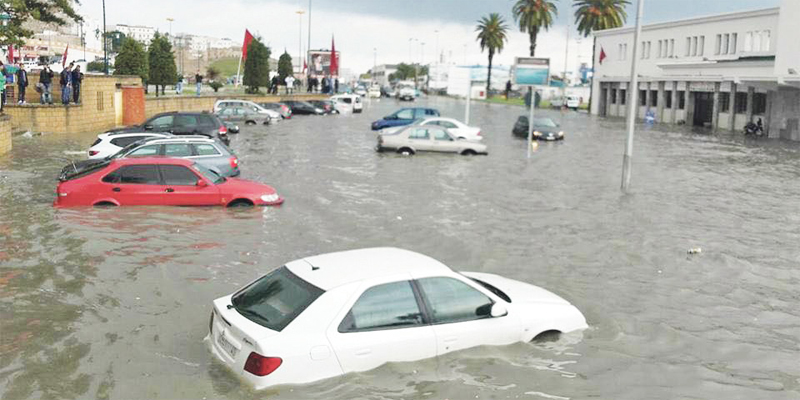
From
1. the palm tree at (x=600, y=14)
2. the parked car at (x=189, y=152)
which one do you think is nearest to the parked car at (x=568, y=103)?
the palm tree at (x=600, y=14)

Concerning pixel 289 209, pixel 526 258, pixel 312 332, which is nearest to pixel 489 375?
pixel 312 332

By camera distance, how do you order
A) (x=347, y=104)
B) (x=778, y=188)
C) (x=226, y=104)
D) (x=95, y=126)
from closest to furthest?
(x=778, y=188) → (x=95, y=126) → (x=226, y=104) → (x=347, y=104)

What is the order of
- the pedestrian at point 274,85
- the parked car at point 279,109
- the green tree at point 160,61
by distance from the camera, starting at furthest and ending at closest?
the pedestrian at point 274,85 < the green tree at point 160,61 < the parked car at point 279,109

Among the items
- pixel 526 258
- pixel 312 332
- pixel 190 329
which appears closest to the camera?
pixel 312 332

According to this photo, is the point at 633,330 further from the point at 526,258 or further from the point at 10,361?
the point at 10,361

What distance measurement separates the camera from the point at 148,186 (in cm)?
1783

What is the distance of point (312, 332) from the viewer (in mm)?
7516

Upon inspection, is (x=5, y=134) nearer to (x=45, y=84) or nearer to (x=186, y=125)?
(x=186, y=125)

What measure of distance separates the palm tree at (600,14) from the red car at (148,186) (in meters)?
79.4

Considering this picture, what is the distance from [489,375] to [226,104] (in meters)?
43.3

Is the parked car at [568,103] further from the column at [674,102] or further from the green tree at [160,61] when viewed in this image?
the green tree at [160,61]

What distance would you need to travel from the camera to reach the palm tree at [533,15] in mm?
99812

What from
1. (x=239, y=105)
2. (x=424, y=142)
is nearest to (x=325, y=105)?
(x=239, y=105)

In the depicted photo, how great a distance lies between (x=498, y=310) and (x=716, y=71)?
59.2m
